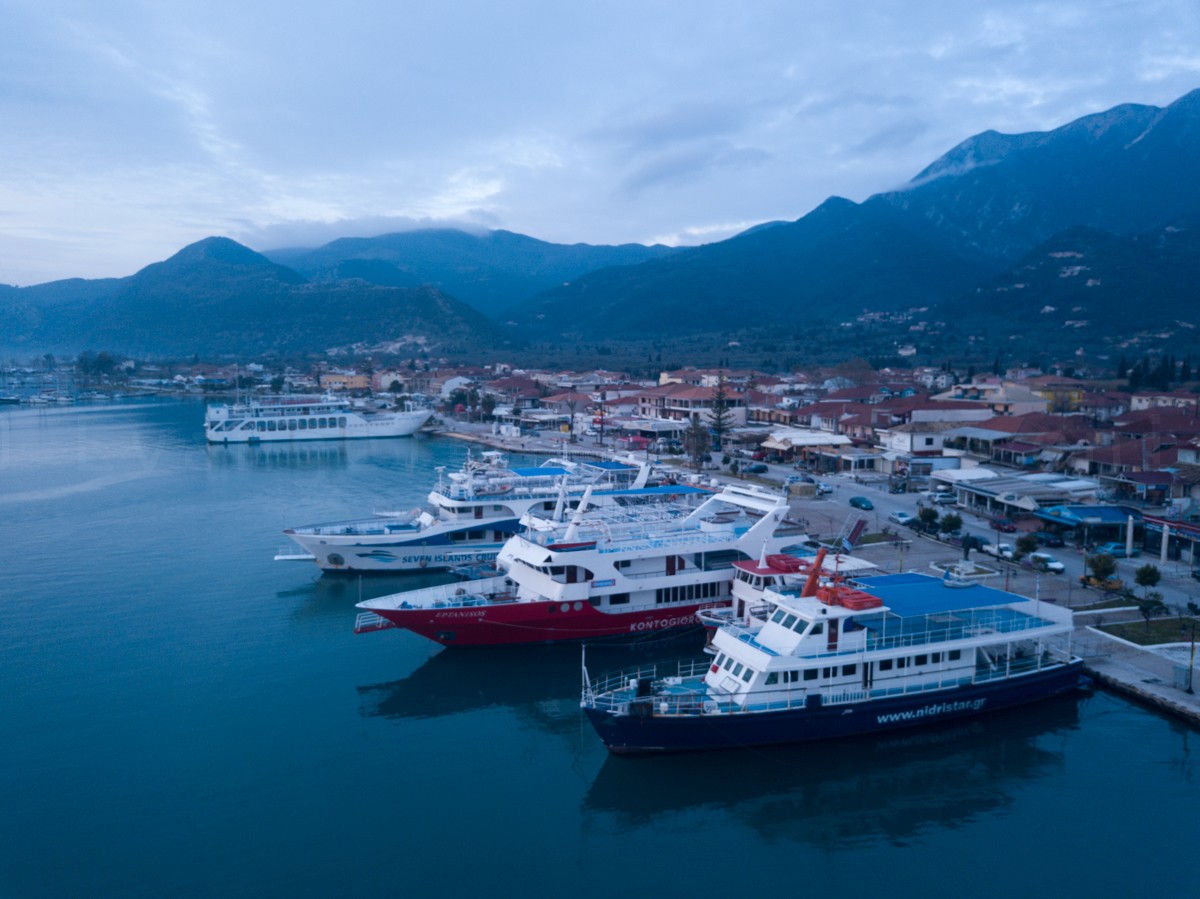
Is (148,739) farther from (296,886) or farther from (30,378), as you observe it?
(30,378)

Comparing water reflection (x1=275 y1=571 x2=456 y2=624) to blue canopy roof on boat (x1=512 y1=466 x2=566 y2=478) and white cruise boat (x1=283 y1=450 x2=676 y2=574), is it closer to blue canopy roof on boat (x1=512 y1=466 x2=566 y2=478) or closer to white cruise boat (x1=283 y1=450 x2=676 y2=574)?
white cruise boat (x1=283 y1=450 x2=676 y2=574)

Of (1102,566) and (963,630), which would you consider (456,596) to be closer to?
(963,630)

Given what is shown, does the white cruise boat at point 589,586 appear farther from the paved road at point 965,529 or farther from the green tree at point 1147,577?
the green tree at point 1147,577

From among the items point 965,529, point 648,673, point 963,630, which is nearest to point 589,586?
point 648,673

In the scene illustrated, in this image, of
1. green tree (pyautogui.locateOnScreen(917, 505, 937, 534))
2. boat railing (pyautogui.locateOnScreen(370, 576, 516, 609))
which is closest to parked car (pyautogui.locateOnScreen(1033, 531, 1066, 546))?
green tree (pyautogui.locateOnScreen(917, 505, 937, 534))

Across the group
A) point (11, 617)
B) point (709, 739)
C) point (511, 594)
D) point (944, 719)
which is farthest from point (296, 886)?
point (11, 617)
